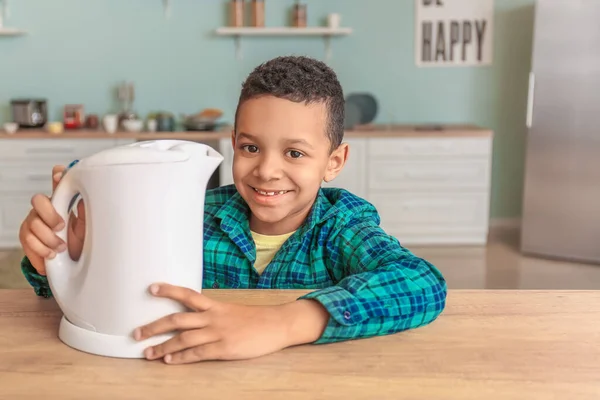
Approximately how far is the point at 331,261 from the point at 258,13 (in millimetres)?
3294

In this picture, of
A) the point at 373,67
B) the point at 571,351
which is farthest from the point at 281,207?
the point at 373,67

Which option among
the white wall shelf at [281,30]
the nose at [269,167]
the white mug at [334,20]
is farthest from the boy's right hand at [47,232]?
the white mug at [334,20]

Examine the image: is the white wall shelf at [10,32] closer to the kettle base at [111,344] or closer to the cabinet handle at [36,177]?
the cabinet handle at [36,177]

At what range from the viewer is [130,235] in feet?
2.42

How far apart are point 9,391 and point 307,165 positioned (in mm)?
539

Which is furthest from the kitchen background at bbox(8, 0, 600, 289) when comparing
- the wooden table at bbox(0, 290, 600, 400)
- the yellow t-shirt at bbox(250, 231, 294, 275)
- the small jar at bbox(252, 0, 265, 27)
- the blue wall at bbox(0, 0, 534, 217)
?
the wooden table at bbox(0, 290, 600, 400)

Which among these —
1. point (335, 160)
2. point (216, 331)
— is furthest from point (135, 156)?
point (335, 160)

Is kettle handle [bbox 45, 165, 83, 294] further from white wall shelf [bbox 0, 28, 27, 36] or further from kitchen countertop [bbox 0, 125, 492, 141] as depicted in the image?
white wall shelf [bbox 0, 28, 27, 36]

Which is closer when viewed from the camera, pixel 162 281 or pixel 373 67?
pixel 162 281

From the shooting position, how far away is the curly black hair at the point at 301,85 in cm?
104

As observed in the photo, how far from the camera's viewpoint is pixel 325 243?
3.97ft

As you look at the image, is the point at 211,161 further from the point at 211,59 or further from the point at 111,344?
the point at 211,59

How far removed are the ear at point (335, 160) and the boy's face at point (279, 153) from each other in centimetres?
4

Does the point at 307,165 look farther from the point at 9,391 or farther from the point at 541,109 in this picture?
the point at 541,109
